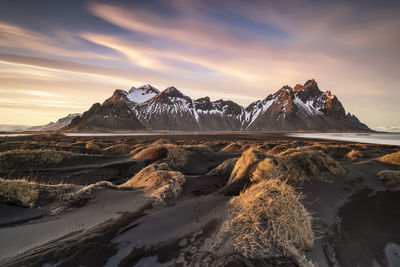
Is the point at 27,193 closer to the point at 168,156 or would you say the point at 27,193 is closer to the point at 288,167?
the point at 288,167

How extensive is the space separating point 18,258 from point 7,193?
184 inches

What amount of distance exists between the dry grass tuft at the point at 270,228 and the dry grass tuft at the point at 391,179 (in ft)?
31.4

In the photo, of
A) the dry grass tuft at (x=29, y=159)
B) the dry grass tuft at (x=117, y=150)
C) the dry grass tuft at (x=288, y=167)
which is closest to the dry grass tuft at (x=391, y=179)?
the dry grass tuft at (x=288, y=167)

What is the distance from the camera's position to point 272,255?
4.85 metres

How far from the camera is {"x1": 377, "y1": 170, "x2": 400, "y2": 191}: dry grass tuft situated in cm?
1162

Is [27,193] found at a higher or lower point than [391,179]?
lower

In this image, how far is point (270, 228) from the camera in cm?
545

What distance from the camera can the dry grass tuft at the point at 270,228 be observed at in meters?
5.00

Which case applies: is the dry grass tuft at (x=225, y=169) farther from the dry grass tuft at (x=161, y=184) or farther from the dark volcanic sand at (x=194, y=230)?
the dry grass tuft at (x=161, y=184)

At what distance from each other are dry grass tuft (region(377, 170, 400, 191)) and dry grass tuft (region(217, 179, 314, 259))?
9563 millimetres

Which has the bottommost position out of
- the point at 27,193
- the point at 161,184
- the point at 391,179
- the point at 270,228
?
the point at 161,184

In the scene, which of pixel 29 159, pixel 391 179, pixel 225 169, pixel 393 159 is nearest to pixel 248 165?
pixel 225 169

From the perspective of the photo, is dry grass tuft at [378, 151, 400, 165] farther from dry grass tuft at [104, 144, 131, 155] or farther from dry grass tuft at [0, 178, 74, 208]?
dry grass tuft at [104, 144, 131, 155]

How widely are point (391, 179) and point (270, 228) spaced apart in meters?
11.8
